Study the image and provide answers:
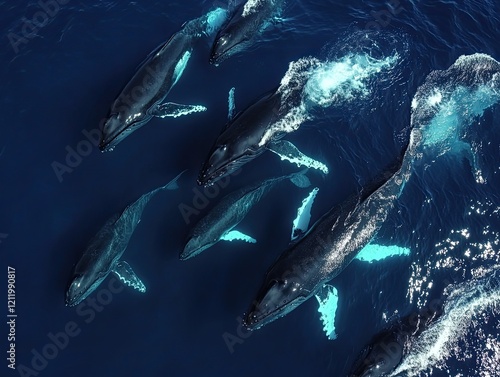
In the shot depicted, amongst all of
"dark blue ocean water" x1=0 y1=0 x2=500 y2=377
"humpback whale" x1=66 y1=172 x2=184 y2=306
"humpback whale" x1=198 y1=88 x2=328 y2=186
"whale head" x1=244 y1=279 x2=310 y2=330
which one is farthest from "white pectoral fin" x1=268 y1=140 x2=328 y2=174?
"whale head" x1=244 y1=279 x2=310 y2=330

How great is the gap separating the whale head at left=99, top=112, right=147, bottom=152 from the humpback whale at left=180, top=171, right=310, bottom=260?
5498 mm

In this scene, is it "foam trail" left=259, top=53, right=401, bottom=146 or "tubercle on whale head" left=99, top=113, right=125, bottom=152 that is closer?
"tubercle on whale head" left=99, top=113, right=125, bottom=152

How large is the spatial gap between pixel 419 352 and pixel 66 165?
17.1 meters

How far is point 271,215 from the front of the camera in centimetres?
2589

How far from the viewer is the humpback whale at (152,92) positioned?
25.8 m

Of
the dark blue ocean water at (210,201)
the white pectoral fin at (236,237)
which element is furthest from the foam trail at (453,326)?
the white pectoral fin at (236,237)

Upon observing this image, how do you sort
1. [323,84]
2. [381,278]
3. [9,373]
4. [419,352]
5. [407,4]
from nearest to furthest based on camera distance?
[9,373]
[419,352]
[381,278]
[323,84]
[407,4]

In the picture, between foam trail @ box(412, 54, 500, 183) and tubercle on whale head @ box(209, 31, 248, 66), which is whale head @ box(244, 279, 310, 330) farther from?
tubercle on whale head @ box(209, 31, 248, 66)

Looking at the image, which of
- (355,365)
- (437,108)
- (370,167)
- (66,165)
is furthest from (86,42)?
(355,365)

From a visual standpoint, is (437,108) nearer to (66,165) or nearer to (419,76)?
(419,76)

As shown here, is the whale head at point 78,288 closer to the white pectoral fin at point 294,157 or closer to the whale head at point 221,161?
the whale head at point 221,161

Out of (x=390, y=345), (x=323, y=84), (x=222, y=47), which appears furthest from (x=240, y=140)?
(x=390, y=345)

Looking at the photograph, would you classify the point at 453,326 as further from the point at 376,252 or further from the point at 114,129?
the point at 114,129

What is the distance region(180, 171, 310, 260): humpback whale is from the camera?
2378 cm
